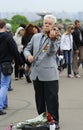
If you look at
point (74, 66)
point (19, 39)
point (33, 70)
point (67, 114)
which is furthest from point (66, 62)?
point (33, 70)

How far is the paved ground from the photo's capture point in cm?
834

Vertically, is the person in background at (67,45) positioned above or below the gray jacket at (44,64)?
below

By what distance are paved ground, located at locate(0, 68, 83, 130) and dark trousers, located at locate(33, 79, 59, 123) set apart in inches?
17.9

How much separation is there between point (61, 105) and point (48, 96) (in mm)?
2707

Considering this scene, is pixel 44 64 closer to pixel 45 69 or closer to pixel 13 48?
pixel 45 69

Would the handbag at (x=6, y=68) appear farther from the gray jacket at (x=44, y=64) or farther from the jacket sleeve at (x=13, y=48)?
the gray jacket at (x=44, y=64)

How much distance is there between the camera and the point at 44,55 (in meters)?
7.34

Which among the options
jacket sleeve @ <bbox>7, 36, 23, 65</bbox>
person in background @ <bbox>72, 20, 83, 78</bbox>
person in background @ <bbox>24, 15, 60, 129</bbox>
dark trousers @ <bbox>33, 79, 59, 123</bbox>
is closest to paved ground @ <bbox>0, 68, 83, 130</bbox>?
dark trousers @ <bbox>33, 79, 59, 123</bbox>

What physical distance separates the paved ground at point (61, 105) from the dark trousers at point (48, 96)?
455 mm

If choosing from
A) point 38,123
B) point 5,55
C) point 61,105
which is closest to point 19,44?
point 61,105

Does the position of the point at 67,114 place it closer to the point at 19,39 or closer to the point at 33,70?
the point at 33,70

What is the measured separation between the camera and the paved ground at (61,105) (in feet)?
27.3

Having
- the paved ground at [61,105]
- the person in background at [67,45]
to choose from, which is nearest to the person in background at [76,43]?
the person in background at [67,45]

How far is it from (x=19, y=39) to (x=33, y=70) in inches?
294
